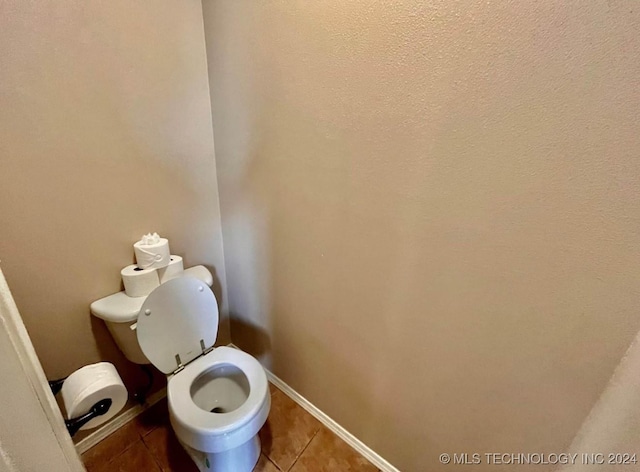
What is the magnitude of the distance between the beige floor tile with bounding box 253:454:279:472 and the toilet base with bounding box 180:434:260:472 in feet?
0.08

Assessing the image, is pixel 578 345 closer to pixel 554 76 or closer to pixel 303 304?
pixel 554 76

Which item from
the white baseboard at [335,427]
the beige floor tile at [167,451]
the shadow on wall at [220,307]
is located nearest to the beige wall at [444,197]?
the white baseboard at [335,427]

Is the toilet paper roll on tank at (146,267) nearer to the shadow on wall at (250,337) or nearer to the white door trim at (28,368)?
the shadow on wall at (250,337)

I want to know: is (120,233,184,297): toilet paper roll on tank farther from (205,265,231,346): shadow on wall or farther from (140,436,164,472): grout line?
(140,436,164,472): grout line

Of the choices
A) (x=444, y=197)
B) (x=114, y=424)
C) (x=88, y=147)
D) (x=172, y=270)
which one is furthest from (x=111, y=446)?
(x=444, y=197)

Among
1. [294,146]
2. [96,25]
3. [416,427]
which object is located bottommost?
[416,427]

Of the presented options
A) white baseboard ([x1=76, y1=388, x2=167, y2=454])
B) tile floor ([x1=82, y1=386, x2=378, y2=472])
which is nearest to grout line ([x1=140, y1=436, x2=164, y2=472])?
tile floor ([x1=82, y1=386, x2=378, y2=472])

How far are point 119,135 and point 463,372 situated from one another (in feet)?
4.57

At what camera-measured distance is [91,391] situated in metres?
0.88

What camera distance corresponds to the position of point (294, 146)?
107 cm

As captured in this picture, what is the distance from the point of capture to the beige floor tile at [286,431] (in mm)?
1314

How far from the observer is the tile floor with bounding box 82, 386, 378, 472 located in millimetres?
1262

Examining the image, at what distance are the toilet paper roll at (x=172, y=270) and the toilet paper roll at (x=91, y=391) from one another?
14.7 inches

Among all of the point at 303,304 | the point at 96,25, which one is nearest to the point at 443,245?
the point at 303,304
